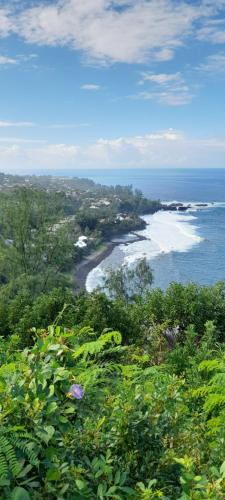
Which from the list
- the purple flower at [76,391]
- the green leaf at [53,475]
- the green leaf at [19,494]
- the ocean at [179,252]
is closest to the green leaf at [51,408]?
the purple flower at [76,391]

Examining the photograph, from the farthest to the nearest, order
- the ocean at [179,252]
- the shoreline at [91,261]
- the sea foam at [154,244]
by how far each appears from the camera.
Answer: the sea foam at [154,244], the shoreline at [91,261], the ocean at [179,252]

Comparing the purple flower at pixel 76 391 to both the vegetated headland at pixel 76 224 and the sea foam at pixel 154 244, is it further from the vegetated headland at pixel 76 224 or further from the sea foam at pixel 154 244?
the sea foam at pixel 154 244

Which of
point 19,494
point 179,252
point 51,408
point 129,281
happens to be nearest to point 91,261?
point 179,252

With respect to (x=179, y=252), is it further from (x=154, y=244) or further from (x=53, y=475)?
(x=53, y=475)

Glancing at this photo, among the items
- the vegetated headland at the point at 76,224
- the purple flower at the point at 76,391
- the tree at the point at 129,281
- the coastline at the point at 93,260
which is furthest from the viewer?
the coastline at the point at 93,260

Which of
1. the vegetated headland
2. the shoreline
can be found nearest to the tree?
the vegetated headland

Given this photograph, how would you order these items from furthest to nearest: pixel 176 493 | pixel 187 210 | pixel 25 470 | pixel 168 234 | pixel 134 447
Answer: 1. pixel 187 210
2. pixel 168 234
3. pixel 134 447
4. pixel 176 493
5. pixel 25 470

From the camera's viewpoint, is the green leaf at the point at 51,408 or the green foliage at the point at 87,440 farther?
the green leaf at the point at 51,408

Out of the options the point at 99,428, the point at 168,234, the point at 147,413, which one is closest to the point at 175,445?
the point at 147,413

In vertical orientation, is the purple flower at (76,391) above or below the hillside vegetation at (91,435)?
above

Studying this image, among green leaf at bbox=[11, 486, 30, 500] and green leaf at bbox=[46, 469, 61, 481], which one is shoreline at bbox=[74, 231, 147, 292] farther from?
green leaf at bbox=[11, 486, 30, 500]

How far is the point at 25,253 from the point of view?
1188 inches

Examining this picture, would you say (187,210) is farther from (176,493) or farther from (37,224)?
(176,493)

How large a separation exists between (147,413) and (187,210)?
362 feet
